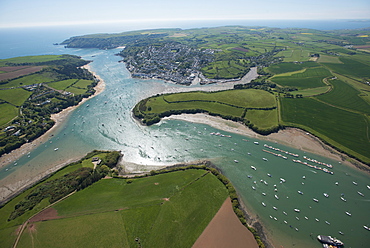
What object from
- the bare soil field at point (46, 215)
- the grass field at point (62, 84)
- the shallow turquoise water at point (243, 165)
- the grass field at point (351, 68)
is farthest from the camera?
the grass field at point (351, 68)

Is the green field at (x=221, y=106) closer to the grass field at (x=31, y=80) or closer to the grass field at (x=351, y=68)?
the grass field at (x=351, y=68)

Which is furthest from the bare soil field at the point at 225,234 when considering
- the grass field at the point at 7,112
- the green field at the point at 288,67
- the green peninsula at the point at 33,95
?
the green field at the point at 288,67

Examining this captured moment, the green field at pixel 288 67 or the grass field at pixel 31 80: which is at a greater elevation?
the grass field at pixel 31 80

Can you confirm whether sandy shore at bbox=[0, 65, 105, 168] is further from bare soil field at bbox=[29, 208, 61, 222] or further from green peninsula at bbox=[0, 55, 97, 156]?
bare soil field at bbox=[29, 208, 61, 222]

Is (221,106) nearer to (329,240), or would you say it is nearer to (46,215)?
(329,240)

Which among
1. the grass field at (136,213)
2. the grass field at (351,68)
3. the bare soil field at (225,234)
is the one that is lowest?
the bare soil field at (225,234)

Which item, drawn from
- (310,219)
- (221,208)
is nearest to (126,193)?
(221,208)

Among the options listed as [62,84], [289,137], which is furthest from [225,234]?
[62,84]

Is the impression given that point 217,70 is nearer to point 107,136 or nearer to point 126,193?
point 107,136
